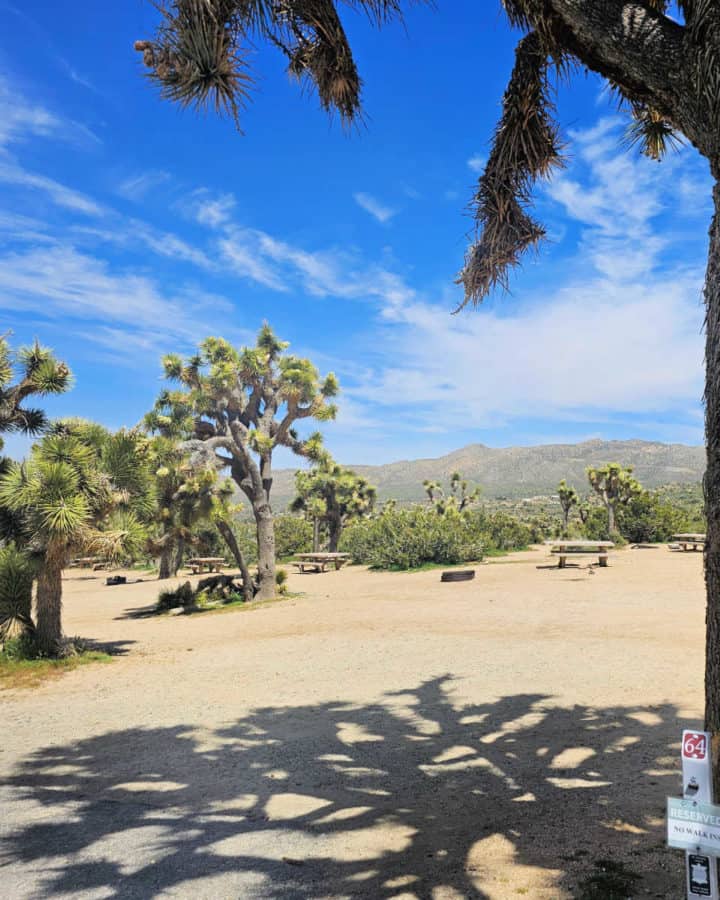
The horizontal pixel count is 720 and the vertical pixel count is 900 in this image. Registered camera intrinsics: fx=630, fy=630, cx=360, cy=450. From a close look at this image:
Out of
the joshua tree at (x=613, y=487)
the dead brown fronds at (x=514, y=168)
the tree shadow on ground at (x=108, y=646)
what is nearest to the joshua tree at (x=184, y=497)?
the tree shadow on ground at (x=108, y=646)

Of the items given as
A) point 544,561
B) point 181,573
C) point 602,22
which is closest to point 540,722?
point 602,22

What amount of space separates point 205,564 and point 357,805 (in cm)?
2775

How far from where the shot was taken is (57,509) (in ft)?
30.2

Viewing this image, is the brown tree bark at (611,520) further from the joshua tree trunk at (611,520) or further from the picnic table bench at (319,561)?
the picnic table bench at (319,561)

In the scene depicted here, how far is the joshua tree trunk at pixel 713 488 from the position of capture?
108 inches

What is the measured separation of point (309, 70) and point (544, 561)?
23996mm

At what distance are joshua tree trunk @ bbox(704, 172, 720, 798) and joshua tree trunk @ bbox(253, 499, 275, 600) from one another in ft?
52.3

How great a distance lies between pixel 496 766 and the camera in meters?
5.32

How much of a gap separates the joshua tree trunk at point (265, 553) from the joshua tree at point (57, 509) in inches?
316

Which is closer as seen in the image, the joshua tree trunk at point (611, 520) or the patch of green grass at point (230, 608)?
the patch of green grass at point (230, 608)

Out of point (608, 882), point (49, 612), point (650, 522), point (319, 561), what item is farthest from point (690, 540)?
point (608, 882)

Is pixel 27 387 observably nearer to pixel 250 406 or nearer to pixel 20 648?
pixel 20 648

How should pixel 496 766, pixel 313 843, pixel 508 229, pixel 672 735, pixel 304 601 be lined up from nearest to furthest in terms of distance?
pixel 313 843 → pixel 508 229 → pixel 496 766 → pixel 672 735 → pixel 304 601

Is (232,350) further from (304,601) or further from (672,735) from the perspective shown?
(672,735)
